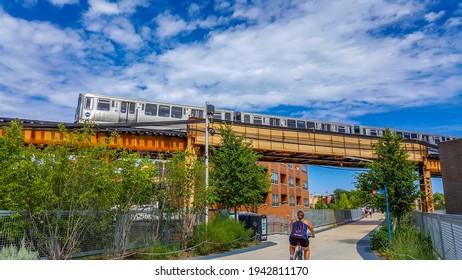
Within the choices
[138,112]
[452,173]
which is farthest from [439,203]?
[138,112]

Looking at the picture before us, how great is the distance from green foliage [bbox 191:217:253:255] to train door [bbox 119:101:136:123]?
48.9 ft

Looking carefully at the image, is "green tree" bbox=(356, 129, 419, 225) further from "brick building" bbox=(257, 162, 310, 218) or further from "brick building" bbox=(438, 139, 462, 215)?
"brick building" bbox=(257, 162, 310, 218)

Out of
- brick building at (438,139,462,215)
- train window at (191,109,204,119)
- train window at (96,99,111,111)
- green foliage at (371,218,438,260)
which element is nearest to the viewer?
green foliage at (371,218,438,260)

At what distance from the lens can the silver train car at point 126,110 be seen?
2783 centimetres

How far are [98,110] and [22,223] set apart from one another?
1837 cm

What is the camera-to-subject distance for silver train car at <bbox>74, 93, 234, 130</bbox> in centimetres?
2783

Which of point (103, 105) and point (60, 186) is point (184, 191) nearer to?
point (60, 186)

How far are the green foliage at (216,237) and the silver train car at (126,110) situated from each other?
38.2ft

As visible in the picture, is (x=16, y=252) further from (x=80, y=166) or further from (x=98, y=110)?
(x=98, y=110)

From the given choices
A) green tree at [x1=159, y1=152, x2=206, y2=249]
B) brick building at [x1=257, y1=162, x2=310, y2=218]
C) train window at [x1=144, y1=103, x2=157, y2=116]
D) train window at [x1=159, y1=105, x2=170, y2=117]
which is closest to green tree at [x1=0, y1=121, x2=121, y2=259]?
green tree at [x1=159, y1=152, x2=206, y2=249]

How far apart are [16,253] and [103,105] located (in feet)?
63.9

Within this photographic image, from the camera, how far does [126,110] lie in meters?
29.2

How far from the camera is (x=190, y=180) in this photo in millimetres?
15289

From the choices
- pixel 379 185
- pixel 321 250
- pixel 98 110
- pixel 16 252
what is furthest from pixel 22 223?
pixel 98 110
